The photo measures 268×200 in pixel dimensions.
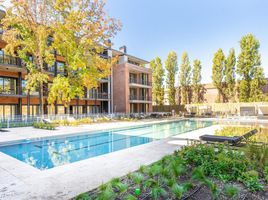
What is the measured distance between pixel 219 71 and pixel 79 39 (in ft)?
66.7

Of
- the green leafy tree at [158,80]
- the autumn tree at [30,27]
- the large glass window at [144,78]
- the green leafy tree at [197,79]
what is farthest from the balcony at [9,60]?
the green leafy tree at [197,79]

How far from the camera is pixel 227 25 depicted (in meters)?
16.4

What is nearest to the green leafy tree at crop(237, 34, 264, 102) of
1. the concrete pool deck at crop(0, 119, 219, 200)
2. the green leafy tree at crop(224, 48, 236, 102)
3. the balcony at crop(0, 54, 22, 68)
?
the green leafy tree at crop(224, 48, 236, 102)

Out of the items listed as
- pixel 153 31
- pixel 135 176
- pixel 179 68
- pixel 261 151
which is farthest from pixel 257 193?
pixel 179 68

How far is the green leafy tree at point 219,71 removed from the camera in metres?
26.3

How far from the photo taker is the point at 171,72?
30609 millimetres

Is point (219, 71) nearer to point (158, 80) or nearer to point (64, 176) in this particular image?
point (158, 80)

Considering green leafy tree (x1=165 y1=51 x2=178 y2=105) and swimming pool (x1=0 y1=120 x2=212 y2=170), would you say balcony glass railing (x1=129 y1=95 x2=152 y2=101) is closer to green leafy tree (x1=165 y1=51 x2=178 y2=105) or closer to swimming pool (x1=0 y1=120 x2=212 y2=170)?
green leafy tree (x1=165 y1=51 x2=178 y2=105)

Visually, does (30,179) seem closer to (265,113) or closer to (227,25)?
(227,25)

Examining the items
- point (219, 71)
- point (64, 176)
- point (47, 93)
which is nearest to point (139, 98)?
point (219, 71)

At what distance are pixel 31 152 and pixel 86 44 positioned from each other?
11.3 meters

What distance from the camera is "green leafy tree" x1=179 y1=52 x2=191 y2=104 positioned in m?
30.0

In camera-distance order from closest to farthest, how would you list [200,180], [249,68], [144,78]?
[200,180] → [249,68] → [144,78]

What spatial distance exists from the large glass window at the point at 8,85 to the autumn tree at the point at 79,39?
480 cm
